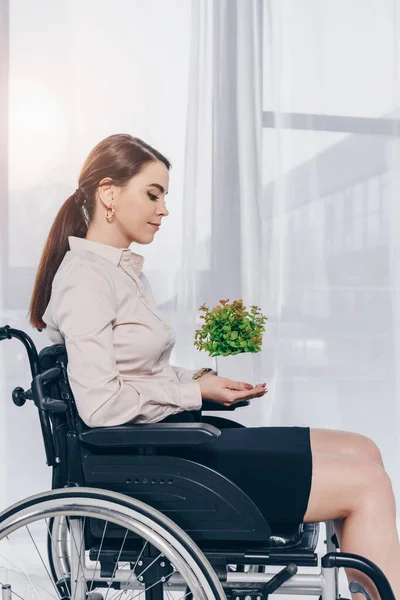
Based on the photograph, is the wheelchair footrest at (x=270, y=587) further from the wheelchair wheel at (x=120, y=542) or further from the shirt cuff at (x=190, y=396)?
the shirt cuff at (x=190, y=396)

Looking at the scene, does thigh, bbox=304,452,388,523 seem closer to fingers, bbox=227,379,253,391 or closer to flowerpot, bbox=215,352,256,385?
fingers, bbox=227,379,253,391

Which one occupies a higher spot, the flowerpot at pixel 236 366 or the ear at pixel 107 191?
the ear at pixel 107 191

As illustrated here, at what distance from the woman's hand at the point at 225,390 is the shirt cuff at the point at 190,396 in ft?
0.27

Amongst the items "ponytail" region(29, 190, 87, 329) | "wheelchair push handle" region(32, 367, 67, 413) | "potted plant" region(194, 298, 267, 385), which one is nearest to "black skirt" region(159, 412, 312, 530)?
"wheelchair push handle" region(32, 367, 67, 413)

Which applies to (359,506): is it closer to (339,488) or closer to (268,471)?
(339,488)

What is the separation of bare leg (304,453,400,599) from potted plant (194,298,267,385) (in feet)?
1.15

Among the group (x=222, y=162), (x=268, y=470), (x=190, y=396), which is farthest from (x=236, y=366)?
(x=222, y=162)

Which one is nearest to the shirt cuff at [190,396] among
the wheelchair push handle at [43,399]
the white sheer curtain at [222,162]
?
the wheelchair push handle at [43,399]

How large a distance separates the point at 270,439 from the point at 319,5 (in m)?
1.83

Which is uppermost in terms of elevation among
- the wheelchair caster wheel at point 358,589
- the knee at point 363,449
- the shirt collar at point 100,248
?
the shirt collar at point 100,248

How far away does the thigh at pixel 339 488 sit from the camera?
131 cm

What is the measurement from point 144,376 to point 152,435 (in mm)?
231

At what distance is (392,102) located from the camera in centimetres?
272

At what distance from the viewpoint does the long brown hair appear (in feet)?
5.07
